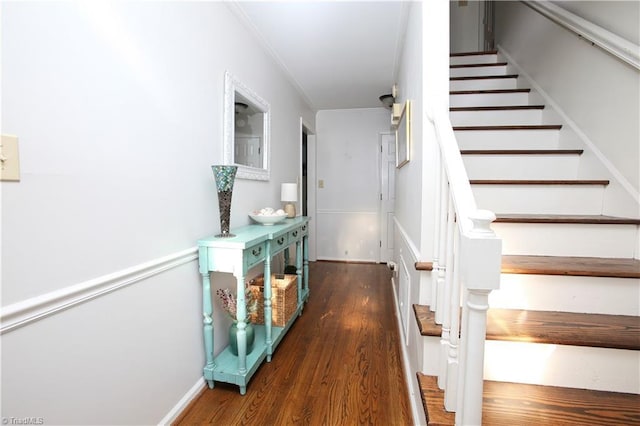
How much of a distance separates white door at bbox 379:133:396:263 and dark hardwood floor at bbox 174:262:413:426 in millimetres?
1830

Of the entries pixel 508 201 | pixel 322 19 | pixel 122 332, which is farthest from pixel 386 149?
pixel 122 332

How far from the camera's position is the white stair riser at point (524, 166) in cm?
178

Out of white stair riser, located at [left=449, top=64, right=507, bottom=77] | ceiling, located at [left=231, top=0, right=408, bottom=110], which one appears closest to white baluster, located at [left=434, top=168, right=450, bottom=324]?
ceiling, located at [left=231, top=0, right=408, bottom=110]

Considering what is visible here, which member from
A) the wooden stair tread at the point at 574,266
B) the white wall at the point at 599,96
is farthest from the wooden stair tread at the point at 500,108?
the wooden stair tread at the point at 574,266

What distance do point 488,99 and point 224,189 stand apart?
89.3 inches

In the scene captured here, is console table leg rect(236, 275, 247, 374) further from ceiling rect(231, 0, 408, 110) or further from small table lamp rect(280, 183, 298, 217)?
ceiling rect(231, 0, 408, 110)

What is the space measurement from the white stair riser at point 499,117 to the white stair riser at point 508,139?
27 cm

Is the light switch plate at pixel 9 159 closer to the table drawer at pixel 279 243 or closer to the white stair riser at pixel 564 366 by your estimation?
the table drawer at pixel 279 243

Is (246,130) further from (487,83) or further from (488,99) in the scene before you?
(487,83)

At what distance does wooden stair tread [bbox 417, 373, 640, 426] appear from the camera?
2.97 feet

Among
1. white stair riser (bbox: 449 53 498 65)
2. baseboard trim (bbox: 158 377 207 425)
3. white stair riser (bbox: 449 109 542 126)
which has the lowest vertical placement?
baseboard trim (bbox: 158 377 207 425)

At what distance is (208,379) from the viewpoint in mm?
1703

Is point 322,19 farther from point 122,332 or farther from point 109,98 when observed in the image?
point 122,332

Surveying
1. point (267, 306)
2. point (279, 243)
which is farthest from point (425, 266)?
point (279, 243)
